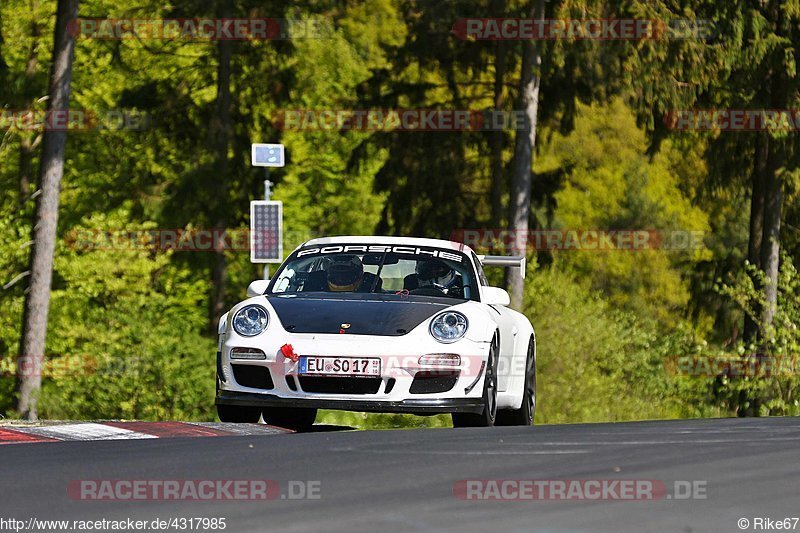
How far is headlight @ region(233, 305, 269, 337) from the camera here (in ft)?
38.7

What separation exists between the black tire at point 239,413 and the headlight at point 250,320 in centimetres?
61

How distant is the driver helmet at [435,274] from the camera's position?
12992 mm

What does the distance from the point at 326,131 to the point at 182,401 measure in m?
13.7

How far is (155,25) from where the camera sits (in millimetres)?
41000

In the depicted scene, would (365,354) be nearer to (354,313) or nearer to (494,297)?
(354,313)

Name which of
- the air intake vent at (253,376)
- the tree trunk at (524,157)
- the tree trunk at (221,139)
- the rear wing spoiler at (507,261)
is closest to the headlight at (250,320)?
the air intake vent at (253,376)

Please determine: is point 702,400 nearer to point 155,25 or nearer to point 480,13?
point 480,13

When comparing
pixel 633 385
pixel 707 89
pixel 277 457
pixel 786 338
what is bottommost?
pixel 633 385

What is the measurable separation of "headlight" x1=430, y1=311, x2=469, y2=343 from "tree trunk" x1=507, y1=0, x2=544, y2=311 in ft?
59.8

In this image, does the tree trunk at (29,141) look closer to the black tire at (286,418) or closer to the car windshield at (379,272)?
the car windshield at (379,272)

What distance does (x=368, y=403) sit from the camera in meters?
11.5

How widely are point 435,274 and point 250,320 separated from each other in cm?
187

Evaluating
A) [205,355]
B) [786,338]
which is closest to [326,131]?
[205,355]

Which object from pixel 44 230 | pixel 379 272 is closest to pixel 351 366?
pixel 379 272
